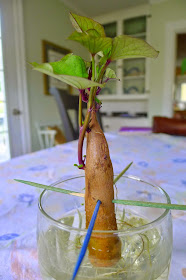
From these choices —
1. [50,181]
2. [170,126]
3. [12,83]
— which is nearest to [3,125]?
[12,83]

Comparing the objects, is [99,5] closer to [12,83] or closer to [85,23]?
[12,83]

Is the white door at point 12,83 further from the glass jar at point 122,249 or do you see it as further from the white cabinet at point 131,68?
the glass jar at point 122,249

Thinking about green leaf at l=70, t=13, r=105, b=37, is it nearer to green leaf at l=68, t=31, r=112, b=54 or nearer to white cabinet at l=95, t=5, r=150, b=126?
green leaf at l=68, t=31, r=112, b=54

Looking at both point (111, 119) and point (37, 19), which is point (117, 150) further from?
point (111, 119)

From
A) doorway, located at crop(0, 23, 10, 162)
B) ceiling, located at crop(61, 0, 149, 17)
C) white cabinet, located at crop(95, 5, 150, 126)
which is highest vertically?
ceiling, located at crop(61, 0, 149, 17)

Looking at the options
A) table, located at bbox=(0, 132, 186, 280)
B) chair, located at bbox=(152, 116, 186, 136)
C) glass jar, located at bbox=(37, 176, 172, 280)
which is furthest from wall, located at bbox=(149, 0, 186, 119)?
glass jar, located at bbox=(37, 176, 172, 280)

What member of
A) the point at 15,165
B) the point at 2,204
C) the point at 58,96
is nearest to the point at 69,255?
the point at 2,204

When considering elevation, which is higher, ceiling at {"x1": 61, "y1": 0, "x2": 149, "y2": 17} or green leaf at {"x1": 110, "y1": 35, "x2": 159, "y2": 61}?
ceiling at {"x1": 61, "y1": 0, "x2": 149, "y2": 17}
